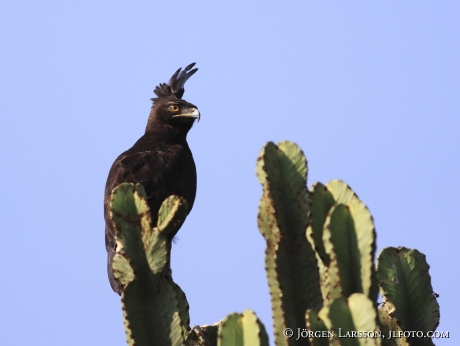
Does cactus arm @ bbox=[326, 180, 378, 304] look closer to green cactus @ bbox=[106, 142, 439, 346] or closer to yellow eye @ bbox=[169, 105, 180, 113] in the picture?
green cactus @ bbox=[106, 142, 439, 346]

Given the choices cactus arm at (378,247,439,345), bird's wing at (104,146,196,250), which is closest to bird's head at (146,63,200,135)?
bird's wing at (104,146,196,250)

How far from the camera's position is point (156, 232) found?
5680 millimetres

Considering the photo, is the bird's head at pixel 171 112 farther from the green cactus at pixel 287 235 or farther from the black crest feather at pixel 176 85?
the green cactus at pixel 287 235

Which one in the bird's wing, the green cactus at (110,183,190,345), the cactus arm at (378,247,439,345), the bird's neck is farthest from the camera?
the bird's neck

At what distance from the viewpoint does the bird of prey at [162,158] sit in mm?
11227

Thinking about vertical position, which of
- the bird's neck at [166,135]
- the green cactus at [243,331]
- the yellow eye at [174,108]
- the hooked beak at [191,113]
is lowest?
the green cactus at [243,331]

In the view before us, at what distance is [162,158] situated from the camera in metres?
11.8

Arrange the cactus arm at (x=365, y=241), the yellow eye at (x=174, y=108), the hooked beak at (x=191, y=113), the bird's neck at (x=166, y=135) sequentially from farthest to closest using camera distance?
the yellow eye at (x=174, y=108) < the hooked beak at (x=191, y=113) < the bird's neck at (x=166, y=135) < the cactus arm at (x=365, y=241)

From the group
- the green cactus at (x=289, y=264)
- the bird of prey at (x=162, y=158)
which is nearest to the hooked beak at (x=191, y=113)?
the bird of prey at (x=162, y=158)

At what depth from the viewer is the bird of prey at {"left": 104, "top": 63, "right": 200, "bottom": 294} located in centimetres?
1123

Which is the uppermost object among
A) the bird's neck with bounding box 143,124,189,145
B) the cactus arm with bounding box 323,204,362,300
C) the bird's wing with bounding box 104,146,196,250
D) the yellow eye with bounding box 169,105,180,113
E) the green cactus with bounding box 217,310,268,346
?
the yellow eye with bounding box 169,105,180,113

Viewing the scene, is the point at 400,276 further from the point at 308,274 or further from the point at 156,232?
the point at 156,232

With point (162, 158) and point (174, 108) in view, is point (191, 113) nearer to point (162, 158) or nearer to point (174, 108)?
point (174, 108)

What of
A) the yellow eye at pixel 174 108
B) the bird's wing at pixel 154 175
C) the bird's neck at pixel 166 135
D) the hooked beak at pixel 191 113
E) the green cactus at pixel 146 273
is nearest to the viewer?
the green cactus at pixel 146 273
